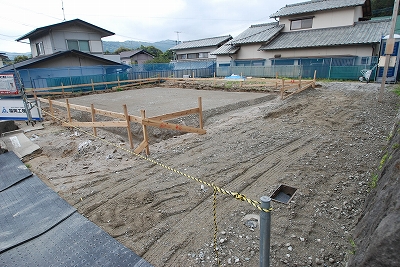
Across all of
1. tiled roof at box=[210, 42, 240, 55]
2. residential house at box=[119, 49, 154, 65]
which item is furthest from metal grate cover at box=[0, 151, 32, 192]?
residential house at box=[119, 49, 154, 65]

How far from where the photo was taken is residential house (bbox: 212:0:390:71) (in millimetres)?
21781

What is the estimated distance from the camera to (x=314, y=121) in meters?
8.91

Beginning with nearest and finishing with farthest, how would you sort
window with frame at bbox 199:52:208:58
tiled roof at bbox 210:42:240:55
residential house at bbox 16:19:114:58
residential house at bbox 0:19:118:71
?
residential house at bbox 0:19:118:71 < residential house at bbox 16:19:114:58 < tiled roof at bbox 210:42:240:55 < window with frame at bbox 199:52:208:58

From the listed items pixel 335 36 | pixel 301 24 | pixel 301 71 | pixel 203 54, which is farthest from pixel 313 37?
pixel 203 54

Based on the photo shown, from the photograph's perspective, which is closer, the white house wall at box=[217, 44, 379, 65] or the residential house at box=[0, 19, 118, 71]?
the white house wall at box=[217, 44, 379, 65]

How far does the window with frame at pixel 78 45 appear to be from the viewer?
27.5 m

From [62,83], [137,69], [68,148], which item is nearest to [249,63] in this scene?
[137,69]

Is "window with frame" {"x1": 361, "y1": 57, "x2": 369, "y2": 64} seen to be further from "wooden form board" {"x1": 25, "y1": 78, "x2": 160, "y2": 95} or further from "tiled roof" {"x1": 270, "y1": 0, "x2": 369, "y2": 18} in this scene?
"wooden form board" {"x1": 25, "y1": 78, "x2": 160, "y2": 95}

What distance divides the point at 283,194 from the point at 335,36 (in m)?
24.5

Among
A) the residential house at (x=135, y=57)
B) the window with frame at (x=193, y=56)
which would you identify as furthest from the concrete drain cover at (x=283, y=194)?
the residential house at (x=135, y=57)

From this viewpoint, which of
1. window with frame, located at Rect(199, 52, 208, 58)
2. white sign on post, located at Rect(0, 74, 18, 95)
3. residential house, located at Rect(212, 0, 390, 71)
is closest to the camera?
white sign on post, located at Rect(0, 74, 18, 95)

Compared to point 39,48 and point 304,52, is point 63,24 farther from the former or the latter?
point 304,52

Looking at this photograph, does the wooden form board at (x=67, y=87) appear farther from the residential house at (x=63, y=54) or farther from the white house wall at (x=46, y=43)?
the white house wall at (x=46, y=43)

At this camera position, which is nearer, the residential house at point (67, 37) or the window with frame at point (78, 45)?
the residential house at point (67, 37)
